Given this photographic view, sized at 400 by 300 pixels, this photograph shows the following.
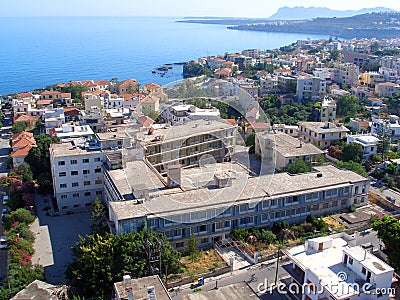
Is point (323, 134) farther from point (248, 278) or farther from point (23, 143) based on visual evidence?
point (23, 143)

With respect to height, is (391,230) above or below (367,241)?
above

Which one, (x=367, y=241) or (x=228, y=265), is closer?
(x=228, y=265)

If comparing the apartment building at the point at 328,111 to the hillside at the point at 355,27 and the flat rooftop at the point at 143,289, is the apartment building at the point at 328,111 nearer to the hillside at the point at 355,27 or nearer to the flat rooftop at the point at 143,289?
the flat rooftop at the point at 143,289

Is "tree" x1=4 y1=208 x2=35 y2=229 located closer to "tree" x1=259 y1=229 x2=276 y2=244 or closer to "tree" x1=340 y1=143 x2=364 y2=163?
"tree" x1=259 y1=229 x2=276 y2=244

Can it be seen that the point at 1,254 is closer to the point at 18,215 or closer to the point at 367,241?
the point at 18,215

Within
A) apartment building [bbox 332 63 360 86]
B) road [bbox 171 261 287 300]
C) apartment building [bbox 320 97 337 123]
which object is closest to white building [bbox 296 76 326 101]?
apartment building [bbox 320 97 337 123]

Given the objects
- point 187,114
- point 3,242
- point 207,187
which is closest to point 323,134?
point 187,114

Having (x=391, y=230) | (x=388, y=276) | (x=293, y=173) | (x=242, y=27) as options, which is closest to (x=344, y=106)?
(x=293, y=173)
